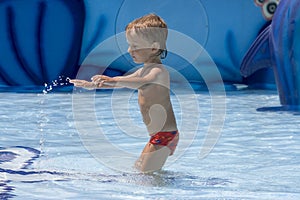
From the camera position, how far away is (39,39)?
10938 mm

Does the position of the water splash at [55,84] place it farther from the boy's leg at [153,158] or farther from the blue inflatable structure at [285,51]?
the boy's leg at [153,158]

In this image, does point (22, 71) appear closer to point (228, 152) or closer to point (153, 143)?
point (228, 152)

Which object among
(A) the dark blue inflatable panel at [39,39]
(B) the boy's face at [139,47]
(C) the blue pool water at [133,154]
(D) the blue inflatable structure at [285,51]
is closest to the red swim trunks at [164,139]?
(C) the blue pool water at [133,154]

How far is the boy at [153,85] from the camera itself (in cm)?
434

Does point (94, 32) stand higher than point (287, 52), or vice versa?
point (94, 32)

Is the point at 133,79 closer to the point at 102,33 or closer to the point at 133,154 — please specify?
the point at 133,154

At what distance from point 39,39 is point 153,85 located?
22.1 feet

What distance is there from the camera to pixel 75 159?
5.38 m

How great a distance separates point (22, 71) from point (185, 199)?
7.21m

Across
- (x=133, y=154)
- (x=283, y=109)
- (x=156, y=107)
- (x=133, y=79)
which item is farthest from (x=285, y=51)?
(x=133, y=79)

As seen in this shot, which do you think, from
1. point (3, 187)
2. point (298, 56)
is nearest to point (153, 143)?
point (3, 187)

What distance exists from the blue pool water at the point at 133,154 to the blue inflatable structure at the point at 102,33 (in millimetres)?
1688

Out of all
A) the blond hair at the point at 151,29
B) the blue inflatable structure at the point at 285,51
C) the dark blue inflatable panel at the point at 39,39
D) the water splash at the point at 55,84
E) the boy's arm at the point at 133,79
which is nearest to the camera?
the boy's arm at the point at 133,79

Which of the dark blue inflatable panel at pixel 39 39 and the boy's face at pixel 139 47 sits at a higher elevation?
the dark blue inflatable panel at pixel 39 39
